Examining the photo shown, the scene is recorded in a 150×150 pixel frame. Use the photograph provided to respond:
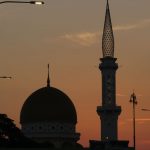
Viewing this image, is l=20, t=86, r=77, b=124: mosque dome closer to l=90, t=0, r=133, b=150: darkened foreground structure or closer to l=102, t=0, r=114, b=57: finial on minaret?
l=90, t=0, r=133, b=150: darkened foreground structure

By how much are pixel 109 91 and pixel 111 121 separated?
551cm

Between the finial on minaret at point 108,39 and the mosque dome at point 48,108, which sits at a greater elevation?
the finial on minaret at point 108,39

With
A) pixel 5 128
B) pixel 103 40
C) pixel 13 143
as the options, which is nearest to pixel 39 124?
pixel 103 40

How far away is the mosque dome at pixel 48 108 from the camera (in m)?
165

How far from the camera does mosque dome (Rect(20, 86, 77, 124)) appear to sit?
164625 millimetres

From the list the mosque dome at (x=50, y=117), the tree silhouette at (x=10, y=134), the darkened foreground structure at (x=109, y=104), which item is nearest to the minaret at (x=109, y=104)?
the darkened foreground structure at (x=109, y=104)

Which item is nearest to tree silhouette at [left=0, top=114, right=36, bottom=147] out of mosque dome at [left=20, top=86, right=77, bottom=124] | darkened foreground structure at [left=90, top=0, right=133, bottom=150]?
mosque dome at [left=20, top=86, right=77, bottom=124]

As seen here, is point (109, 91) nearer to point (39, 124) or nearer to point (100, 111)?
point (100, 111)

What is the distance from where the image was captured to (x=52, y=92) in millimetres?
168375

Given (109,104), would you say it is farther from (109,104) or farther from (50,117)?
(50,117)

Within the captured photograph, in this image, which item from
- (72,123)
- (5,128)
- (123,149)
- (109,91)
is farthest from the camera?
(109,91)

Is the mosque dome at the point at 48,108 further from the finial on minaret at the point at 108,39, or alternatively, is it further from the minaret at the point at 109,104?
the finial on minaret at the point at 108,39

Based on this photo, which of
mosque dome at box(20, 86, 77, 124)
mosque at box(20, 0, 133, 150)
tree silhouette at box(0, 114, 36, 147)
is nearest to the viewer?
tree silhouette at box(0, 114, 36, 147)

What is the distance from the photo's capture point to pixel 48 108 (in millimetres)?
166375
